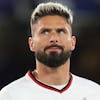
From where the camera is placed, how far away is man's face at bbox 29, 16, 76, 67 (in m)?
2.26

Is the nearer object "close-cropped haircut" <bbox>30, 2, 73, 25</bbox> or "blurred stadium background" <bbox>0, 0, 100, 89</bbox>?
"close-cropped haircut" <bbox>30, 2, 73, 25</bbox>

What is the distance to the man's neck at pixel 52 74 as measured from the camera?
2.38 m

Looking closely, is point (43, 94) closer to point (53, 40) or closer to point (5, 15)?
point (53, 40)

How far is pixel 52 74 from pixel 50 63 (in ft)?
0.35

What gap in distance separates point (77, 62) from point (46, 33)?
5.54ft

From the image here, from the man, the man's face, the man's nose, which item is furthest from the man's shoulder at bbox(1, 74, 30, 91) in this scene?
the man's nose

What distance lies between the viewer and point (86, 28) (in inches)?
160

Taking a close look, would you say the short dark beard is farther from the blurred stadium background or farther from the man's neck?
the blurred stadium background

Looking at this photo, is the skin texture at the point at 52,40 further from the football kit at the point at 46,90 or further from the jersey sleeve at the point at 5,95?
the jersey sleeve at the point at 5,95

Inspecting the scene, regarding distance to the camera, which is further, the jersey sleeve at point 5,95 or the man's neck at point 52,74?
the man's neck at point 52,74

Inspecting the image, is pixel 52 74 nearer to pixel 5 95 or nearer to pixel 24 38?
pixel 5 95

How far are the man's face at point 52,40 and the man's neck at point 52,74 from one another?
0.17 feet

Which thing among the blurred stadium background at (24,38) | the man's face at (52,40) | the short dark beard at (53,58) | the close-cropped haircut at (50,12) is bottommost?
the blurred stadium background at (24,38)

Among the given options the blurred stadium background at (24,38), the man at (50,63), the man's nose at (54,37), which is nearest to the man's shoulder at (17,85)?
the man at (50,63)
